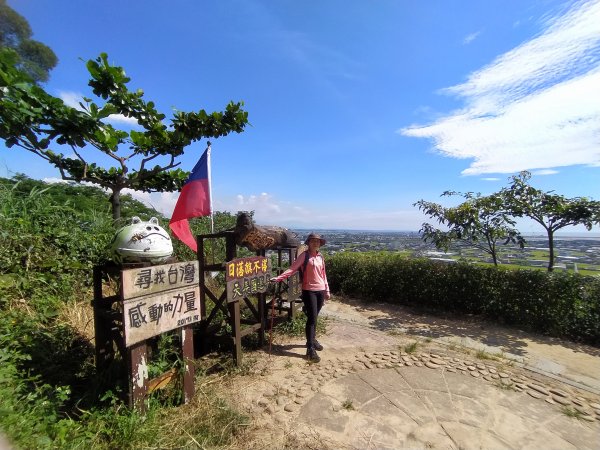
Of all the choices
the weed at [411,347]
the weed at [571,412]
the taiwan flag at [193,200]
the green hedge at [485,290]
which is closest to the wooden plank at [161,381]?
the taiwan flag at [193,200]

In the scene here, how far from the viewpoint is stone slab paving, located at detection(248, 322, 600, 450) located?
2.86 metres

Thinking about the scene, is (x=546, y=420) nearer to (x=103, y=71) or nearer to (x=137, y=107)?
(x=137, y=107)

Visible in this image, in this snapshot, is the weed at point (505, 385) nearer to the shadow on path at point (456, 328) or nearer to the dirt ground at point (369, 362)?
the dirt ground at point (369, 362)

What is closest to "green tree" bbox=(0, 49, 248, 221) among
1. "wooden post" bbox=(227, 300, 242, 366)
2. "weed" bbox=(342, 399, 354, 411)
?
"wooden post" bbox=(227, 300, 242, 366)

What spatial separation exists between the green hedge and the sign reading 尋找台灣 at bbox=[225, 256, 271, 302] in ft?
14.4

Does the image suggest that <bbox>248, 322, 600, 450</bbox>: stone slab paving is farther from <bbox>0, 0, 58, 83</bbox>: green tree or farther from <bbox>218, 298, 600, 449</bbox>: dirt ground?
<bbox>0, 0, 58, 83</bbox>: green tree

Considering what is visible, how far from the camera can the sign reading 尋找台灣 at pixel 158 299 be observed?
9.11ft

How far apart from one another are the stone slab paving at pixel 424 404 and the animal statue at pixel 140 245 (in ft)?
6.42

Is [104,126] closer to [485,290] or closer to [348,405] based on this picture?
[348,405]

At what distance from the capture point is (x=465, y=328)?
6105mm

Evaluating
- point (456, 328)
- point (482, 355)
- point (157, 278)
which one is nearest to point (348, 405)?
point (157, 278)

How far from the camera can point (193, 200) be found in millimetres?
4410

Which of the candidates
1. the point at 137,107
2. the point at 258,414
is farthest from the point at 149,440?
the point at 137,107

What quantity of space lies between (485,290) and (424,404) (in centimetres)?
415
